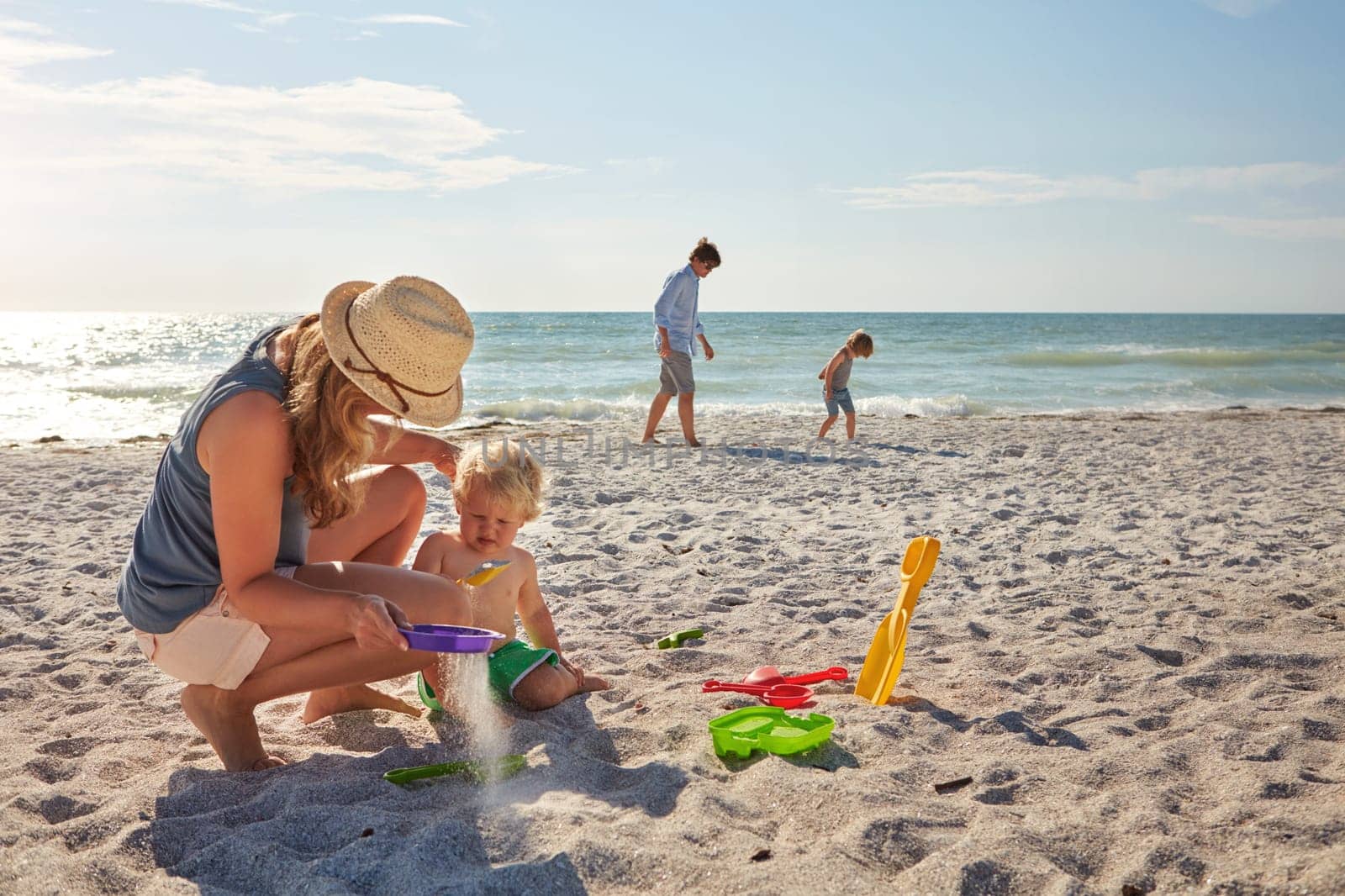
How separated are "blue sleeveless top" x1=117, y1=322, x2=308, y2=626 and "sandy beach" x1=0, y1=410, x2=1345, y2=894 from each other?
1.41 feet

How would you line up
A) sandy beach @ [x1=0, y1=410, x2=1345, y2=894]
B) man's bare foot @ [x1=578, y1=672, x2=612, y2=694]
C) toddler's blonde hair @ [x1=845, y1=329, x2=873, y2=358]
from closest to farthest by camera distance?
sandy beach @ [x1=0, y1=410, x2=1345, y2=894], man's bare foot @ [x1=578, y1=672, x2=612, y2=694], toddler's blonde hair @ [x1=845, y1=329, x2=873, y2=358]

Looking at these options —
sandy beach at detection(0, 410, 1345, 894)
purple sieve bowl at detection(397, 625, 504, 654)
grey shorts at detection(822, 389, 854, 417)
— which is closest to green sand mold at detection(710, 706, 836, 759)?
sandy beach at detection(0, 410, 1345, 894)

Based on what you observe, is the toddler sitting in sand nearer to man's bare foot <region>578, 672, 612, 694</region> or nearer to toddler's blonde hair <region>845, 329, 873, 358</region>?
man's bare foot <region>578, 672, 612, 694</region>

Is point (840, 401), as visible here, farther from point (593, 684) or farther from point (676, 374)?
point (593, 684)

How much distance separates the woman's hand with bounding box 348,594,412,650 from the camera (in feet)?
6.80

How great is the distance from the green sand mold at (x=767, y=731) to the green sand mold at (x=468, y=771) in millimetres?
487

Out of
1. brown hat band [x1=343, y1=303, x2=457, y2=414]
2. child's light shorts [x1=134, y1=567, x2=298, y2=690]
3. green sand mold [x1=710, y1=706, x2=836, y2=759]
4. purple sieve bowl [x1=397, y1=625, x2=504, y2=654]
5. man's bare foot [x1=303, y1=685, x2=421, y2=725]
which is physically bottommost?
man's bare foot [x1=303, y1=685, x2=421, y2=725]

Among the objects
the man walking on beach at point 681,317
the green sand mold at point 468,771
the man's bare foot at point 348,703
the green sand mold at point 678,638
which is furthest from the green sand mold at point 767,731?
the man walking on beach at point 681,317

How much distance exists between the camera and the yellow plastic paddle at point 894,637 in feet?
9.37

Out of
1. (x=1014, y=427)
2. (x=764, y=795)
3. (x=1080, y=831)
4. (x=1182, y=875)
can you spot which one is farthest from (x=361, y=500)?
(x=1014, y=427)

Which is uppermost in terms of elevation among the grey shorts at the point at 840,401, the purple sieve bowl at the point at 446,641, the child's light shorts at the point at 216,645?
the grey shorts at the point at 840,401

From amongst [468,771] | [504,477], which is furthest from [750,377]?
[468,771]

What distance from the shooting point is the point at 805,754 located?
7.93 feet

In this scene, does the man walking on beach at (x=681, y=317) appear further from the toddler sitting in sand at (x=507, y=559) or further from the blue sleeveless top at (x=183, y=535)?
the blue sleeveless top at (x=183, y=535)
